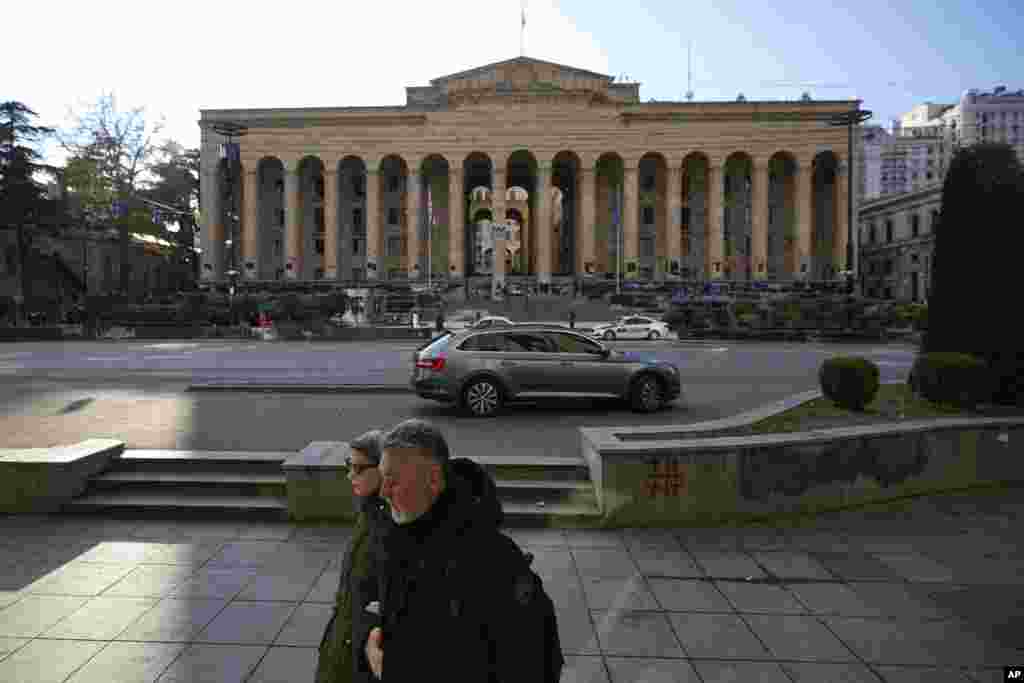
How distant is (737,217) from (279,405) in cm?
7125

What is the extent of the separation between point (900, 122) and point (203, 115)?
16151cm

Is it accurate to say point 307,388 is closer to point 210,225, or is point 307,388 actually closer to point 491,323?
point 491,323

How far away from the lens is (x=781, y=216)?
77.9 m

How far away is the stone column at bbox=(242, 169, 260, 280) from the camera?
75.0 meters

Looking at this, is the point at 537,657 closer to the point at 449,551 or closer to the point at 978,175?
the point at 449,551

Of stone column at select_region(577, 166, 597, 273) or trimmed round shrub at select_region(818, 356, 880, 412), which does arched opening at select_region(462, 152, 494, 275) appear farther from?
trimmed round shrub at select_region(818, 356, 880, 412)

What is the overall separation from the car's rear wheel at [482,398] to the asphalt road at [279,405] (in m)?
0.24

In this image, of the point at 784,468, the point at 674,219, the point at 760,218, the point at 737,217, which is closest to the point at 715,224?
the point at 674,219

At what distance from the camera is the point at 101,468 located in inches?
320

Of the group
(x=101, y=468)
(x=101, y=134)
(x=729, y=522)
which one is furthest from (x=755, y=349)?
(x=101, y=134)

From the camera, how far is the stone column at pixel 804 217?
7219cm

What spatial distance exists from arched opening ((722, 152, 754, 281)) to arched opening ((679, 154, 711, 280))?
6.85 ft

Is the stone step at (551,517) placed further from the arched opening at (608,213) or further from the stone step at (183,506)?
the arched opening at (608,213)

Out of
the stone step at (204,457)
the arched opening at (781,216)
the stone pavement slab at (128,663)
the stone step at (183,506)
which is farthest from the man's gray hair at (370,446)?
the arched opening at (781,216)
